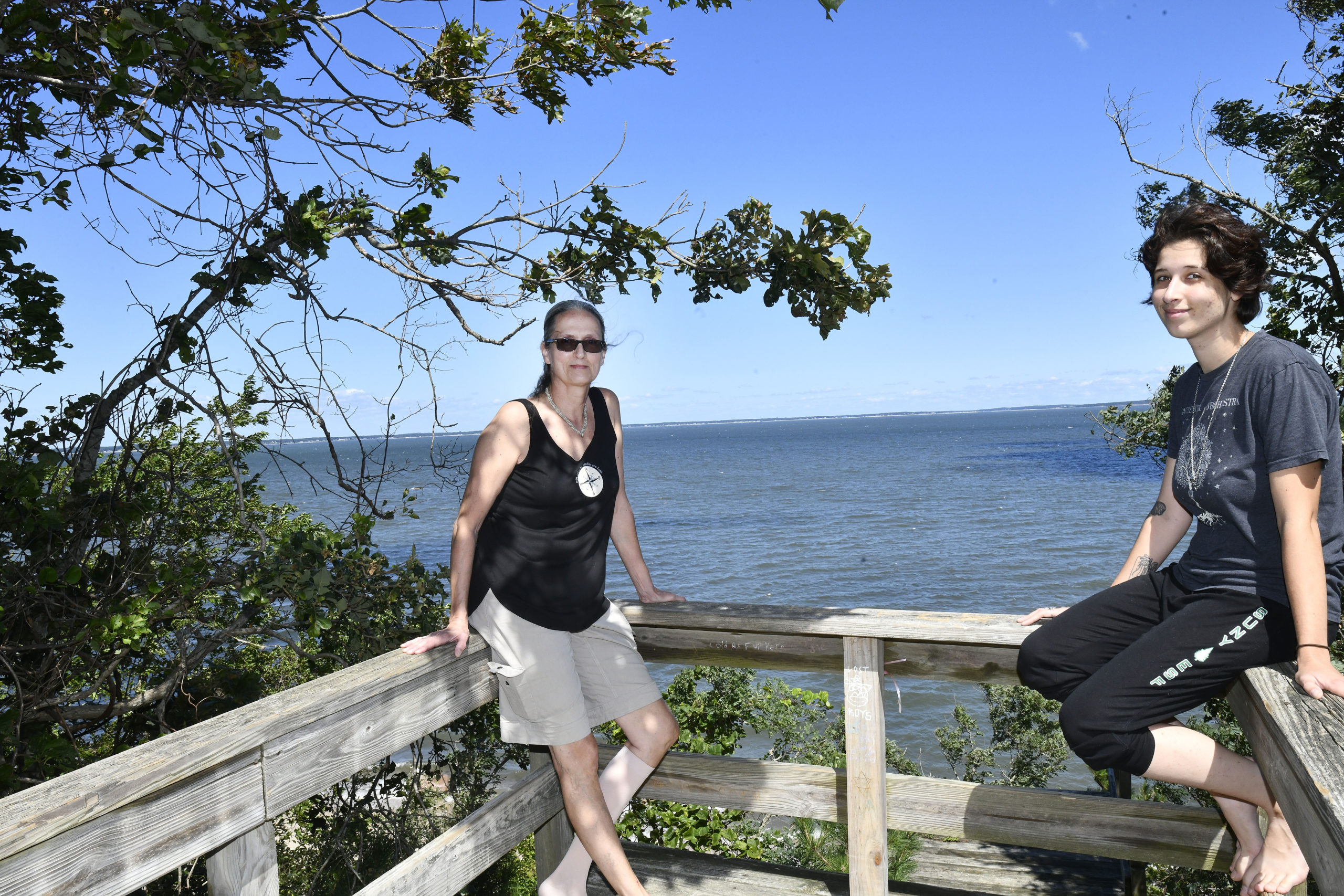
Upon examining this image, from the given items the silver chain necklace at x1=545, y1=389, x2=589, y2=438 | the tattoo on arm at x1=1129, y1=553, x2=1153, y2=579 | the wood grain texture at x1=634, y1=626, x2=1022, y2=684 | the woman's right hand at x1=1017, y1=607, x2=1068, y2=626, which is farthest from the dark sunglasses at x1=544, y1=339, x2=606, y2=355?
the tattoo on arm at x1=1129, y1=553, x2=1153, y2=579

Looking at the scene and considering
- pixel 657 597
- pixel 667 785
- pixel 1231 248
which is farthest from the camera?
Answer: pixel 657 597

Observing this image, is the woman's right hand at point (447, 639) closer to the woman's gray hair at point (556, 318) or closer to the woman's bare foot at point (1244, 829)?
the woman's gray hair at point (556, 318)

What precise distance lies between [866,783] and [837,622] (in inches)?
17.2

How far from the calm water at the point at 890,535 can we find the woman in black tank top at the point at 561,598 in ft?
4.10

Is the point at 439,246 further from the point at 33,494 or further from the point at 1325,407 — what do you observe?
the point at 1325,407

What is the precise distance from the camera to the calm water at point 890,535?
64.9 ft

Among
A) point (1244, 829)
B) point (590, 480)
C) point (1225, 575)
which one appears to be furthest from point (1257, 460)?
point (590, 480)

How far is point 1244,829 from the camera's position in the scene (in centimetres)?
207

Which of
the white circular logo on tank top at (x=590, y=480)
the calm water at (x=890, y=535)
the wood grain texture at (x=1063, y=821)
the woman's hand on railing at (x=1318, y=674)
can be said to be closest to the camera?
the woman's hand on railing at (x=1318, y=674)

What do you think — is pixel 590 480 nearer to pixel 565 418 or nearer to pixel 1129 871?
pixel 565 418

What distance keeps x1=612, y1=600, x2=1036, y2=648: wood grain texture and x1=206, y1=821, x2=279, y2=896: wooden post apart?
1256 millimetres

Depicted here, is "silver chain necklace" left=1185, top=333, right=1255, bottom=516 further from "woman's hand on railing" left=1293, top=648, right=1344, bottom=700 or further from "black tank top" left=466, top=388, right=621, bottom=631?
"black tank top" left=466, top=388, right=621, bottom=631

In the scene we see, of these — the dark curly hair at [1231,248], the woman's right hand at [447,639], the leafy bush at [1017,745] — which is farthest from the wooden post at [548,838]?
the leafy bush at [1017,745]

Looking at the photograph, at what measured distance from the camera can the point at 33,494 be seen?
3096mm
